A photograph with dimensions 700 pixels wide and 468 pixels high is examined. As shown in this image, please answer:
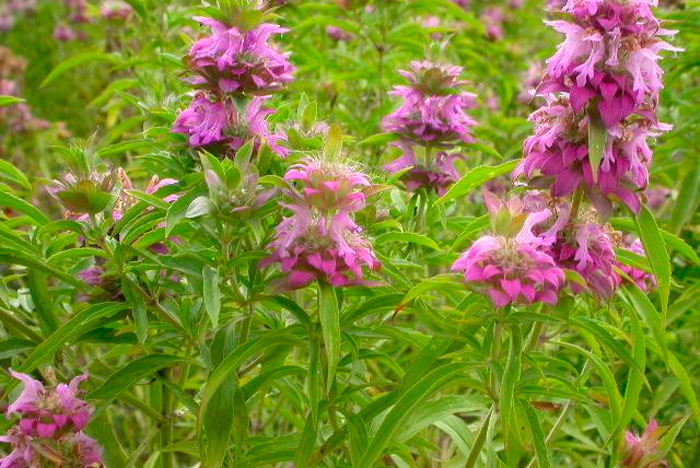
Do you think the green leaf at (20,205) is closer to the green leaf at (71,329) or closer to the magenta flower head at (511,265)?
the green leaf at (71,329)

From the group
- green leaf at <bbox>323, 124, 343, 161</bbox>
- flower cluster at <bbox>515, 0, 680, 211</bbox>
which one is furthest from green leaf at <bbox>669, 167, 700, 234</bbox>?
green leaf at <bbox>323, 124, 343, 161</bbox>

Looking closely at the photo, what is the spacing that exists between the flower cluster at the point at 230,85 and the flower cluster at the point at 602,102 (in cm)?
44

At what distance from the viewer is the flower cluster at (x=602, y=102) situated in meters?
1.22

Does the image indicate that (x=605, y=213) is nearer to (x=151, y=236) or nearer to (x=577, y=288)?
(x=577, y=288)

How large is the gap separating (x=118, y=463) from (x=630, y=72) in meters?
1.09

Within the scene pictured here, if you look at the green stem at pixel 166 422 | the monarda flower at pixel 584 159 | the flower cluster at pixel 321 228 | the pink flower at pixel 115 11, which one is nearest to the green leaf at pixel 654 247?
the monarda flower at pixel 584 159

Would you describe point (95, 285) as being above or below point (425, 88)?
below

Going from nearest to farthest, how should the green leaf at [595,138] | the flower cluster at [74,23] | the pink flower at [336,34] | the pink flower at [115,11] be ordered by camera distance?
the green leaf at [595,138]
the pink flower at [115,11]
the pink flower at [336,34]
the flower cluster at [74,23]

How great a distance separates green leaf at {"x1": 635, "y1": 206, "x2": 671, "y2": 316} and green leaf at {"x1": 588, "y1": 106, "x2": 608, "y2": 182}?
12 cm

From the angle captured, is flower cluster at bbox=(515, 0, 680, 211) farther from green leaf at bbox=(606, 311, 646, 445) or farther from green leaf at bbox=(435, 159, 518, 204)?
green leaf at bbox=(606, 311, 646, 445)

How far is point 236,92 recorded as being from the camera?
1451mm

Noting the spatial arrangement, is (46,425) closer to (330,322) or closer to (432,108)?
(330,322)

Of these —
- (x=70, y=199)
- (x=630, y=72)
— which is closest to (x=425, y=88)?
(x=630, y=72)

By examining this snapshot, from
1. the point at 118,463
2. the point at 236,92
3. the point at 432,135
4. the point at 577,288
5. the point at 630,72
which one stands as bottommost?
the point at 118,463
